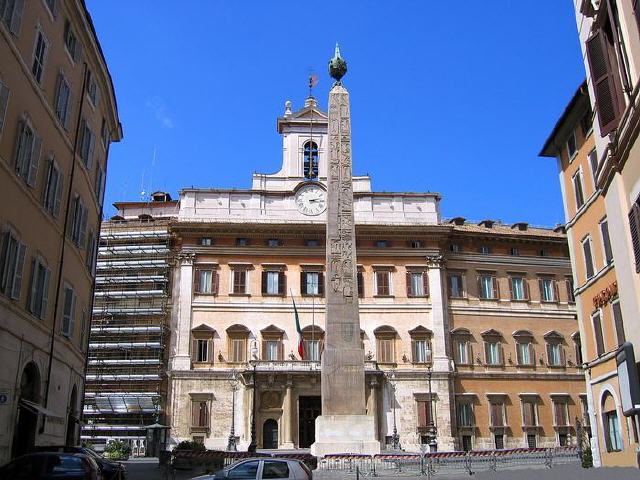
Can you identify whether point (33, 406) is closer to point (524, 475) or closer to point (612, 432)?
point (524, 475)

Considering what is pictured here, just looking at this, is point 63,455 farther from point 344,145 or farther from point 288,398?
point 288,398

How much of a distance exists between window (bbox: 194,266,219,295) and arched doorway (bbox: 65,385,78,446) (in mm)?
18307

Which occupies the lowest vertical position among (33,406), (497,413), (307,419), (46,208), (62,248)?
(33,406)

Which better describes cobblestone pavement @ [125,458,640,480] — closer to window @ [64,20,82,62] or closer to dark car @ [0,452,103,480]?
dark car @ [0,452,103,480]

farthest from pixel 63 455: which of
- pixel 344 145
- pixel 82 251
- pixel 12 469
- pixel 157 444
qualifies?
pixel 157 444

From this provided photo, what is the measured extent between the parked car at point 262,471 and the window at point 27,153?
7199mm

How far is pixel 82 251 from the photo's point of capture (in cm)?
2002

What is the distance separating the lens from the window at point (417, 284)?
39.6 m

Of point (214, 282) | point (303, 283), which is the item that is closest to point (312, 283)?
point (303, 283)

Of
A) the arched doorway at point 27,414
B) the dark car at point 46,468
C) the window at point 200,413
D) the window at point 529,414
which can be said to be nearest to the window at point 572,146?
the arched doorway at point 27,414

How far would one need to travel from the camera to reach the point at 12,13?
527 inches

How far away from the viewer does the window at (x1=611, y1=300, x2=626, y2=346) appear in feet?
55.7

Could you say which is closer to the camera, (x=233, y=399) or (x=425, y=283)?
(x=233, y=399)

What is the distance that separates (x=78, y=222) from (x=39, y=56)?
543 cm
